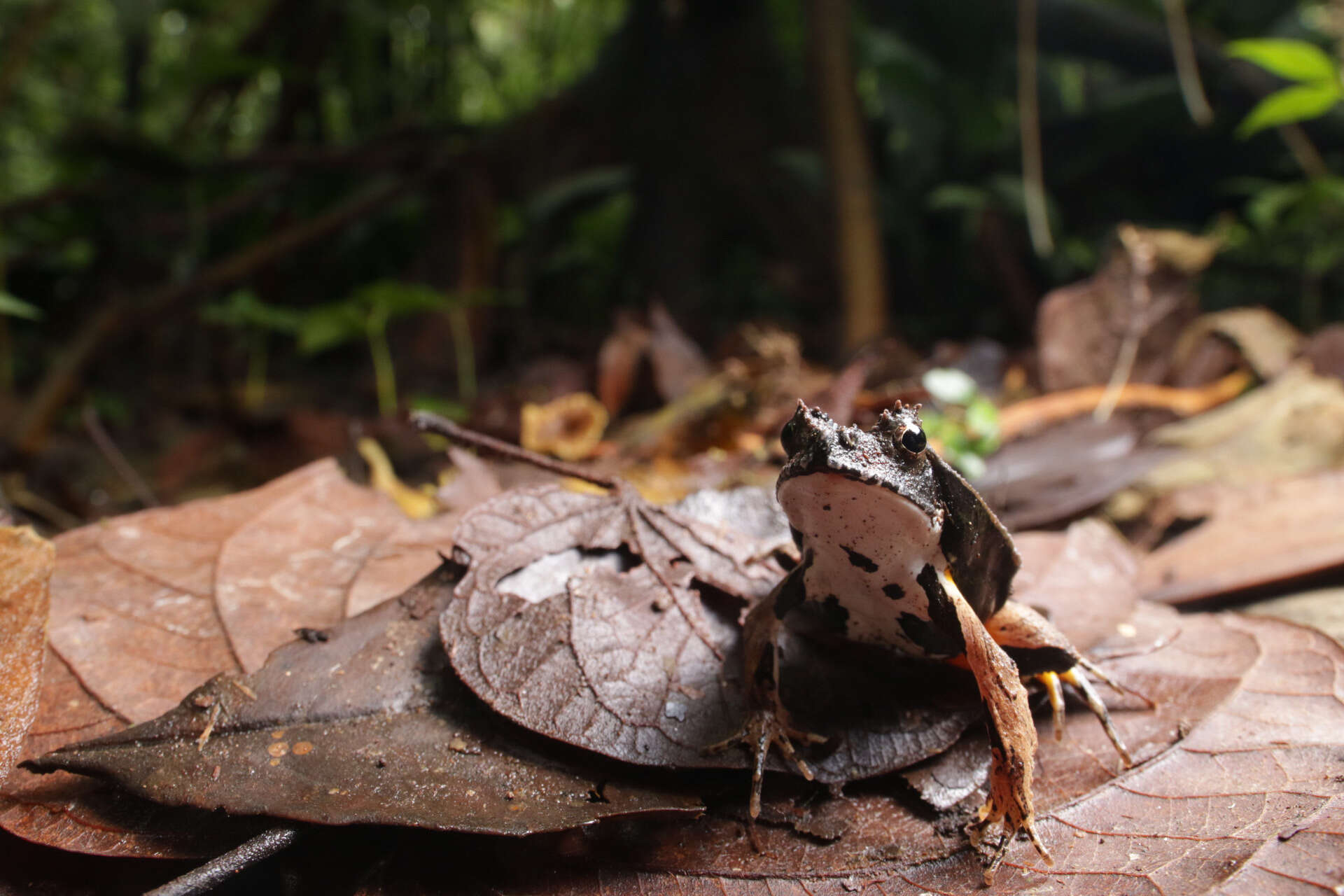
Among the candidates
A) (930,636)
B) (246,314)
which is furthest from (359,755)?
(246,314)

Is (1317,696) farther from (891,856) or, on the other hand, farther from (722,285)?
(722,285)

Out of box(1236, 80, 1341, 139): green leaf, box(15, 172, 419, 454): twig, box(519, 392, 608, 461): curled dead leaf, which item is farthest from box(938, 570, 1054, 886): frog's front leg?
box(15, 172, 419, 454): twig

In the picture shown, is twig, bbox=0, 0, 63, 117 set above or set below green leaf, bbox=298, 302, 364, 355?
above

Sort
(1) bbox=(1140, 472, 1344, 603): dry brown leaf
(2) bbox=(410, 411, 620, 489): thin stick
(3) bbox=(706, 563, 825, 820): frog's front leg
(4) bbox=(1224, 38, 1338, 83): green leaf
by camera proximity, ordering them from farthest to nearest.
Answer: (4) bbox=(1224, 38, 1338, 83): green leaf
(1) bbox=(1140, 472, 1344, 603): dry brown leaf
(2) bbox=(410, 411, 620, 489): thin stick
(3) bbox=(706, 563, 825, 820): frog's front leg

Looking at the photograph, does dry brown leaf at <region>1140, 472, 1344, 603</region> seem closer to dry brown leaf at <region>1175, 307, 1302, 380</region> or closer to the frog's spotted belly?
the frog's spotted belly

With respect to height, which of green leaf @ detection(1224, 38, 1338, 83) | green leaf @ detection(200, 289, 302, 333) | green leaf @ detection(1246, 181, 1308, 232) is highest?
green leaf @ detection(1224, 38, 1338, 83)

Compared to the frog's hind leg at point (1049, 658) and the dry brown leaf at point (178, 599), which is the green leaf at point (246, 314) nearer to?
the dry brown leaf at point (178, 599)

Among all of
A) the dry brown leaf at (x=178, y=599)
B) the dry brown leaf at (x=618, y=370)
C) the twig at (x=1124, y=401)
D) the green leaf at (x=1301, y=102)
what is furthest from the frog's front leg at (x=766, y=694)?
the green leaf at (x=1301, y=102)
